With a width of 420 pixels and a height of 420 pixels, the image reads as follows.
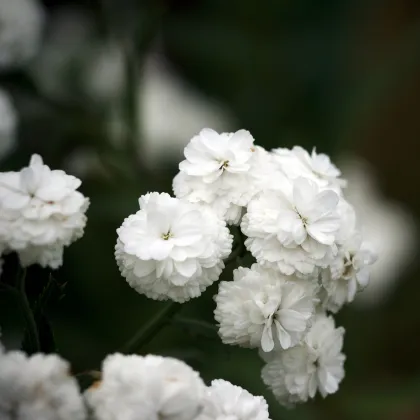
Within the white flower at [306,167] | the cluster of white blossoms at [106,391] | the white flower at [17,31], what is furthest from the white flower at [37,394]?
the white flower at [17,31]

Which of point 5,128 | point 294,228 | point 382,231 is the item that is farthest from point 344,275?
point 382,231

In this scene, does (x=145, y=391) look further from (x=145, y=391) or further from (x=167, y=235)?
(x=167, y=235)

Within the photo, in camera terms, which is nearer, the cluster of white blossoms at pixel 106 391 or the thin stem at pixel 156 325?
the cluster of white blossoms at pixel 106 391

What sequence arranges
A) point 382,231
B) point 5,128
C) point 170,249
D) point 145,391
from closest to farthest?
point 145,391
point 170,249
point 5,128
point 382,231

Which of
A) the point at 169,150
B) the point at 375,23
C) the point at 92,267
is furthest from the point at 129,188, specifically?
the point at 375,23

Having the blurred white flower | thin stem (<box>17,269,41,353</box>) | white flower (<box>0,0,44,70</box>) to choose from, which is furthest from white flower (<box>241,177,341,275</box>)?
the blurred white flower

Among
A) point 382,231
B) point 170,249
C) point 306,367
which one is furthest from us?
point 382,231

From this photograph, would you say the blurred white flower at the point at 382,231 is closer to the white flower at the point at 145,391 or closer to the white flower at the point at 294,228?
the white flower at the point at 294,228
